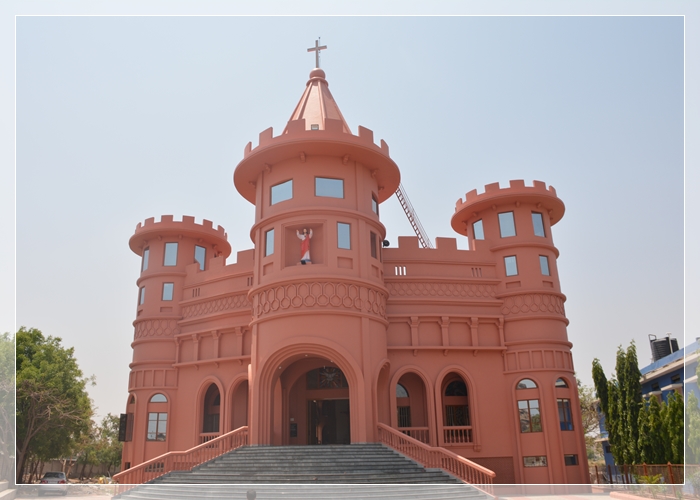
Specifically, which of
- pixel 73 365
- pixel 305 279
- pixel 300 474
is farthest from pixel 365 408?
pixel 73 365

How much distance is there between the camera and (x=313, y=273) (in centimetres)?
2066

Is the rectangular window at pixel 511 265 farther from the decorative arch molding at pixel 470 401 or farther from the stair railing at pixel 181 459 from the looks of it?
the stair railing at pixel 181 459

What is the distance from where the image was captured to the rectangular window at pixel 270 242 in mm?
22114

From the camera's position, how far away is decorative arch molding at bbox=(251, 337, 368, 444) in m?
19.7

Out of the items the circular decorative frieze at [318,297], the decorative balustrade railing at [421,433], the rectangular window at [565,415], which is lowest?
the decorative balustrade railing at [421,433]

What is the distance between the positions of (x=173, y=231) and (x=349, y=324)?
502 inches

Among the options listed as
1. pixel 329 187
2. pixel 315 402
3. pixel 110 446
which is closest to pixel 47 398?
pixel 315 402

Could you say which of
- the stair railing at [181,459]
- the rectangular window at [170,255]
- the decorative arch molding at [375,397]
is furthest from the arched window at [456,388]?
the rectangular window at [170,255]

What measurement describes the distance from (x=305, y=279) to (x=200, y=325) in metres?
8.88

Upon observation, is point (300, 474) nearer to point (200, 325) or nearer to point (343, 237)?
point (343, 237)

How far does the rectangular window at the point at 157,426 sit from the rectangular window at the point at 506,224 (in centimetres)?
1787

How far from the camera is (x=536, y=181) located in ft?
86.5

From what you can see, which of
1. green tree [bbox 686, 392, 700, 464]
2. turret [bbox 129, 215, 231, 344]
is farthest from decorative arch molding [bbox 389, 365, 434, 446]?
green tree [bbox 686, 392, 700, 464]

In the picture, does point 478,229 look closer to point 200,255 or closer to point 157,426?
point 200,255
